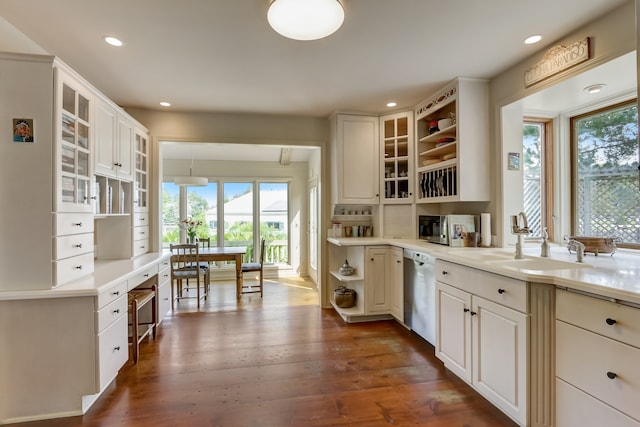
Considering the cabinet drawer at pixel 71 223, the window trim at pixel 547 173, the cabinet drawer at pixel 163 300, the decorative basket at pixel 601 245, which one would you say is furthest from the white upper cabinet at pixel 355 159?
the cabinet drawer at pixel 71 223

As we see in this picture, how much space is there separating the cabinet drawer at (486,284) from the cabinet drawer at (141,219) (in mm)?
2998

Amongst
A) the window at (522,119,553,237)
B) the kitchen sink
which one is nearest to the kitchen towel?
the window at (522,119,553,237)

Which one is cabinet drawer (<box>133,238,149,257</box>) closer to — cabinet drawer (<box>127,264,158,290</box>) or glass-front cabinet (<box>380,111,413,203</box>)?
cabinet drawer (<box>127,264,158,290</box>)

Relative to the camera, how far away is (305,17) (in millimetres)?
1715

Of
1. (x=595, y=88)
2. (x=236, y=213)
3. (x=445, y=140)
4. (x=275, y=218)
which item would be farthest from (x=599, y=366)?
(x=236, y=213)

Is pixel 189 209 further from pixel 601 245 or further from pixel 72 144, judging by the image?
pixel 601 245

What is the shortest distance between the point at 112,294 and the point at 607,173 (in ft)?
12.6

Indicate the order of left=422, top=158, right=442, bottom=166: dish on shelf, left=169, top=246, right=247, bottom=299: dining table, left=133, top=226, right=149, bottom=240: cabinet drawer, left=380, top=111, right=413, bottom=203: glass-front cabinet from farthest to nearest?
left=169, top=246, right=247, bottom=299: dining table
left=380, top=111, right=413, bottom=203: glass-front cabinet
left=422, top=158, right=442, bottom=166: dish on shelf
left=133, top=226, right=149, bottom=240: cabinet drawer

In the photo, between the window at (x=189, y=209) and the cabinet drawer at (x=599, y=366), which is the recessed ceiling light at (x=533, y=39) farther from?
the window at (x=189, y=209)

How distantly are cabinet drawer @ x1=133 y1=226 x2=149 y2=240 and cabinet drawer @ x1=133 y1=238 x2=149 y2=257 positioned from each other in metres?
0.03

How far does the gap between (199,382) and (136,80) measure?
2.67m

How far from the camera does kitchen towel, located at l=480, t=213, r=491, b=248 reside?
9.46 feet

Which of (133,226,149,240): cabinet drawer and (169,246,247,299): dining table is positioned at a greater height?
(133,226,149,240): cabinet drawer

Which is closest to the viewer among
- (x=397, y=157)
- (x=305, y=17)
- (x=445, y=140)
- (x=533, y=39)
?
(x=305, y=17)
